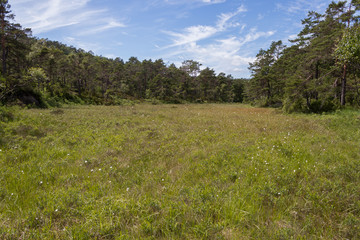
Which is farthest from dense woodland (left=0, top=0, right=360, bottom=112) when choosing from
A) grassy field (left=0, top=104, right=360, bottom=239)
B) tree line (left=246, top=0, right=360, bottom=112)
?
grassy field (left=0, top=104, right=360, bottom=239)

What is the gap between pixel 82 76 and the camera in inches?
1540

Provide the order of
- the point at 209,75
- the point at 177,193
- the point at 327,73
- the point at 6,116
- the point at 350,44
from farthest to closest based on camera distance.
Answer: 1. the point at 209,75
2. the point at 327,73
3. the point at 350,44
4. the point at 6,116
5. the point at 177,193

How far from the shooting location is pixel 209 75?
61906mm

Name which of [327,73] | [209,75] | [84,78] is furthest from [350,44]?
[209,75]

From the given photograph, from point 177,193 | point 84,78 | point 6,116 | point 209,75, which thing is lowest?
point 177,193

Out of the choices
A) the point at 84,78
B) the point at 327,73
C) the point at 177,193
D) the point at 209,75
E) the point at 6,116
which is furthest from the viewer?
the point at 209,75

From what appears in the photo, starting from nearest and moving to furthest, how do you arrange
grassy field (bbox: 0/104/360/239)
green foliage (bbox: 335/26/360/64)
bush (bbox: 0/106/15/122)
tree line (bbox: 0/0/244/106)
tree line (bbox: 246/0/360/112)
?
grassy field (bbox: 0/104/360/239), bush (bbox: 0/106/15/122), green foliage (bbox: 335/26/360/64), tree line (bbox: 246/0/360/112), tree line (bbox: 0/0/244/106)

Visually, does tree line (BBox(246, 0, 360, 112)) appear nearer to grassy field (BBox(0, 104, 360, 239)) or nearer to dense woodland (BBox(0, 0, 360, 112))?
dense woodland (BBox(0, 0, 360, 112))

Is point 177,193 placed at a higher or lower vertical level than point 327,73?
lower

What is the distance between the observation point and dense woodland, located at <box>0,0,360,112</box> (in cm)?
1591

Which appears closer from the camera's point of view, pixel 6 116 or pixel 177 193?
pixel 177 193

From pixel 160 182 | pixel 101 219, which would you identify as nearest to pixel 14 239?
pixel 101 219

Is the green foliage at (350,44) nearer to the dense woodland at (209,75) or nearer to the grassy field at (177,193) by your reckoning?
the dense woodland at (209,75)

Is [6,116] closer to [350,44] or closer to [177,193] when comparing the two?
[177,193]
